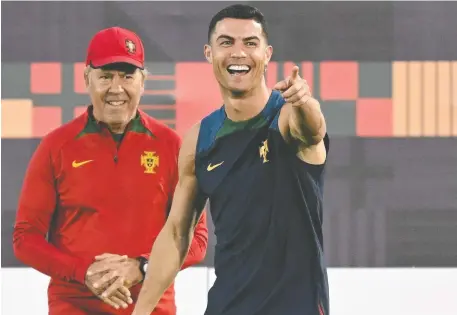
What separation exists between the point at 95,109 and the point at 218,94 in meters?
0.70

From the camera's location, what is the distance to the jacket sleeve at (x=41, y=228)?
80.4 inches

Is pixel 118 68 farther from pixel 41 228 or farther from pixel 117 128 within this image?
pixel 41 228

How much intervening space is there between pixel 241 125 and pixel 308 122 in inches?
9.2

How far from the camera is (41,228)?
209 centimetres

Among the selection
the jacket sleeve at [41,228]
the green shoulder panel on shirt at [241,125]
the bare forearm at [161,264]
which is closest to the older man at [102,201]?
the jacket sleeve at [41,228]

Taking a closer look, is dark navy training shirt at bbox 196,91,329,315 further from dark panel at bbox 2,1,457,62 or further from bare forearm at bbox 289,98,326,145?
dark panel at bbox 2,1,457,62

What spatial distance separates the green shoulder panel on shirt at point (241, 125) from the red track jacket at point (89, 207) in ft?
1.31

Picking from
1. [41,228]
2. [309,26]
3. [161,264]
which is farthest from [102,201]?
[309,26]

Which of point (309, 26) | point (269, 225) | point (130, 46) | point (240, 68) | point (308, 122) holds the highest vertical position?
point (309, 26)

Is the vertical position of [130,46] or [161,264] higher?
[130,46]

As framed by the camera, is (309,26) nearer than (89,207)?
No

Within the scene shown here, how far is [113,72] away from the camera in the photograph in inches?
82.4

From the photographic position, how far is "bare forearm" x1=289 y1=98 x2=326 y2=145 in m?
1.52

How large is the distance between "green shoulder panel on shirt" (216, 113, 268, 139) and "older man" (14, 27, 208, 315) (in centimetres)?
40
